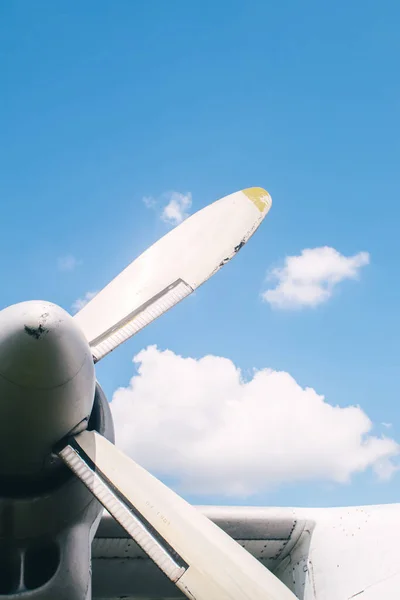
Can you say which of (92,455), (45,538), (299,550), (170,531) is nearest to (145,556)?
(299,550)

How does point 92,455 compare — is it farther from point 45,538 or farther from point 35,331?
point 35,331

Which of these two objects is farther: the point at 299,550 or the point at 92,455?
the point at 299,550

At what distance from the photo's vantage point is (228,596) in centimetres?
487

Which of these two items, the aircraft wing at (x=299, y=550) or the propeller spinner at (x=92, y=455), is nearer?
the propeller spinner at (x=92, y=455)

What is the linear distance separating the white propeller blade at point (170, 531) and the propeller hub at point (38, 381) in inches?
12.5

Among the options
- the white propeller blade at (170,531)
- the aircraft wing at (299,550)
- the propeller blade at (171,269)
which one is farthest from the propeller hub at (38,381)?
the aircraft wing at (299,550)

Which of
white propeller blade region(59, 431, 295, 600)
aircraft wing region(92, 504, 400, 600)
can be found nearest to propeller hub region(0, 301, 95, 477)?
white propeller blade region(59, 431, 295, 600)

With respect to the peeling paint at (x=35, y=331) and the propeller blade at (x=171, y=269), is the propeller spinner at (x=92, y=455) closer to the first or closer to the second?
the peeling paint at (x=35, y=331)

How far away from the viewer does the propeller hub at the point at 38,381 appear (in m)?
5.00

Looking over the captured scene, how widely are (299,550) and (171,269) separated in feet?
13.0

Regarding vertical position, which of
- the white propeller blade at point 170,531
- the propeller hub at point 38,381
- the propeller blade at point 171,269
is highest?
the propeller blade at point 171,269

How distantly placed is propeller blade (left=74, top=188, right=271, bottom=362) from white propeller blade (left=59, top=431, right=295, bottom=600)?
1.07 m

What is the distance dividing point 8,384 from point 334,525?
4.88 m

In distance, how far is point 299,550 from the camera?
26.9 ft
